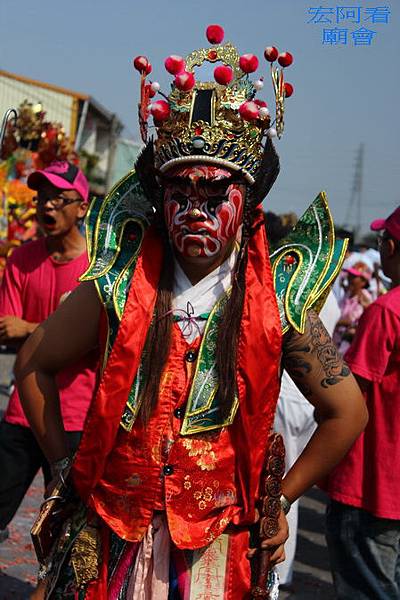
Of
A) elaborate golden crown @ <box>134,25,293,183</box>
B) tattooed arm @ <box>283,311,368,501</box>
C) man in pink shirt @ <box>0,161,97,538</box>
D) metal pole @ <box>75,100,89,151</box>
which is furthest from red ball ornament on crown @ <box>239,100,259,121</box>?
metal pole @ <box>75,100,89,151</box>

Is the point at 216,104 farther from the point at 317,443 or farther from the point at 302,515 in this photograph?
the point at 302,515

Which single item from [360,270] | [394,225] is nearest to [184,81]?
[394,225]

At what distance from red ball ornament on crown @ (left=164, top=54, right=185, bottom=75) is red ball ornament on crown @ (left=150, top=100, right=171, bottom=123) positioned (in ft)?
0.29

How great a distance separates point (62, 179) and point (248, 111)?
2.18 m

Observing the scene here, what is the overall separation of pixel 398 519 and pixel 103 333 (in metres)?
1.50

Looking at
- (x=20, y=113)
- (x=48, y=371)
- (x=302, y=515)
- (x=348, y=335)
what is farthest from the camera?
(x=20, y=113)

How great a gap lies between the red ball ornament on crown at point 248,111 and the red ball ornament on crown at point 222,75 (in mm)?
78

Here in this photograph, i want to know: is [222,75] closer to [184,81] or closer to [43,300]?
[184,81]

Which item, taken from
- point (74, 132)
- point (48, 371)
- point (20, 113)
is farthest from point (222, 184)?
point (74, 132)

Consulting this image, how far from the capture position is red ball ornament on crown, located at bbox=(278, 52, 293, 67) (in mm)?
2486

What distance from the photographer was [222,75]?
2.37 metres

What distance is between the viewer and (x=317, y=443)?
7.95 ft

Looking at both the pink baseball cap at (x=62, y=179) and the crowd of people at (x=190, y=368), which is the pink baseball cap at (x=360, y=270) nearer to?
the pink baseball cap at (x=62, y=179)

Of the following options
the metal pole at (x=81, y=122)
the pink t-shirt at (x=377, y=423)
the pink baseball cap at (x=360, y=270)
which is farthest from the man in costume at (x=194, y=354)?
the metal pole at (x=81, y=122)
